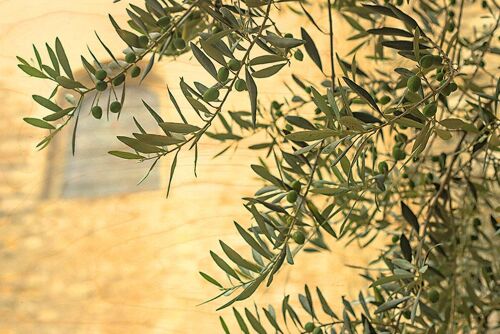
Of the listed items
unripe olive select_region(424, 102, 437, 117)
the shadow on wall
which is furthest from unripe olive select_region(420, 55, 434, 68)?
the shadow on wall

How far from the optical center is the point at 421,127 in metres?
0.50

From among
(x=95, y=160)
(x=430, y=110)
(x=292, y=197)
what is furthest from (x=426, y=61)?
(x=95, y=160)

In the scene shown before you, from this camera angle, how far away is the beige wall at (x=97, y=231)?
119cm

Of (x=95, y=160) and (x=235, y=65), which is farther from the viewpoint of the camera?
(x=95, y=160)

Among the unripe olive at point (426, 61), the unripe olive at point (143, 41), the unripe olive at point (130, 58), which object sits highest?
the unripe olive at point (143, 41)

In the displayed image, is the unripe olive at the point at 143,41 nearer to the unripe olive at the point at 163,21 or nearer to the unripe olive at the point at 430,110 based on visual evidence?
the unripe olive at the point at 163,21

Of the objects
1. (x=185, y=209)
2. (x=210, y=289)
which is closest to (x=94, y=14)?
(x=185, y=209)

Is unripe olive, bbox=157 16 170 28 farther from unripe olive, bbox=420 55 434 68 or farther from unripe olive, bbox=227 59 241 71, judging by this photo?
unripe olive, bbox=420 55 434 68

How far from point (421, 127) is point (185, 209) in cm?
82

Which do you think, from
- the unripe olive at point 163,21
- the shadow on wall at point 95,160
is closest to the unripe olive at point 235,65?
the unripe olive at point 163,21

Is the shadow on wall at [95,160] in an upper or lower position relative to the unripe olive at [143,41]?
upper

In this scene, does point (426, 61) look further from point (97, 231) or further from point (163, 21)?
point (97, 231)

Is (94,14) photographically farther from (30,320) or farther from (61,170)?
(30,320)

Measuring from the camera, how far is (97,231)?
1.24m
